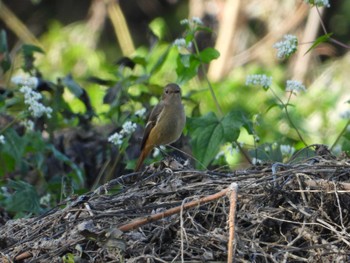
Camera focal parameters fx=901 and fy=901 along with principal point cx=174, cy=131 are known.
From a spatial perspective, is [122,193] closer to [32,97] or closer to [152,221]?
[152,221]

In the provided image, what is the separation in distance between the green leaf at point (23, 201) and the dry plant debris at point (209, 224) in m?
1.07

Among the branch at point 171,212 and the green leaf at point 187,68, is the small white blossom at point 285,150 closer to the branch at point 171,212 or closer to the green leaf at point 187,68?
the green leaf at point 187,68

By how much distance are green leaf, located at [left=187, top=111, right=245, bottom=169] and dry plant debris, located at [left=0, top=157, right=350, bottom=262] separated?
1.12 m

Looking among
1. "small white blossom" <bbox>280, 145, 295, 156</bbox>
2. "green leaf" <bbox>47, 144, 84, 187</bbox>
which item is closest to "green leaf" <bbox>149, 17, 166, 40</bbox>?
"green leaf" <bbox>47, 144, 84, 187</bbox>

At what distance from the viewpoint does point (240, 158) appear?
25.7ft

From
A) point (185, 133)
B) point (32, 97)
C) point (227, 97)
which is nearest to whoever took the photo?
point (32, 97)

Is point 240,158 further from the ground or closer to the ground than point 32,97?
closer to the ground

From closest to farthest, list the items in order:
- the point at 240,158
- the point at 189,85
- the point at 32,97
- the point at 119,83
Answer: the point at 32,97 → the point at 119,83 → the point at 240,158 → the point at 189,85

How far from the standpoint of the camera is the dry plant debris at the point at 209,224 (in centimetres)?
329

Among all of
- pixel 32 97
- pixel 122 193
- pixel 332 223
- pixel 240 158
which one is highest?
pixel 32 97

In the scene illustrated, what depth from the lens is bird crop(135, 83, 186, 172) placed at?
5.59 m

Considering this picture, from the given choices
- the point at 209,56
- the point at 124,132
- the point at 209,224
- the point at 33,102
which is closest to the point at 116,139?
the point at 124,132

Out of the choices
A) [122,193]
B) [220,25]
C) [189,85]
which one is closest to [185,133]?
[122,193]

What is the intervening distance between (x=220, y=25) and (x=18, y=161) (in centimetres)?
720
